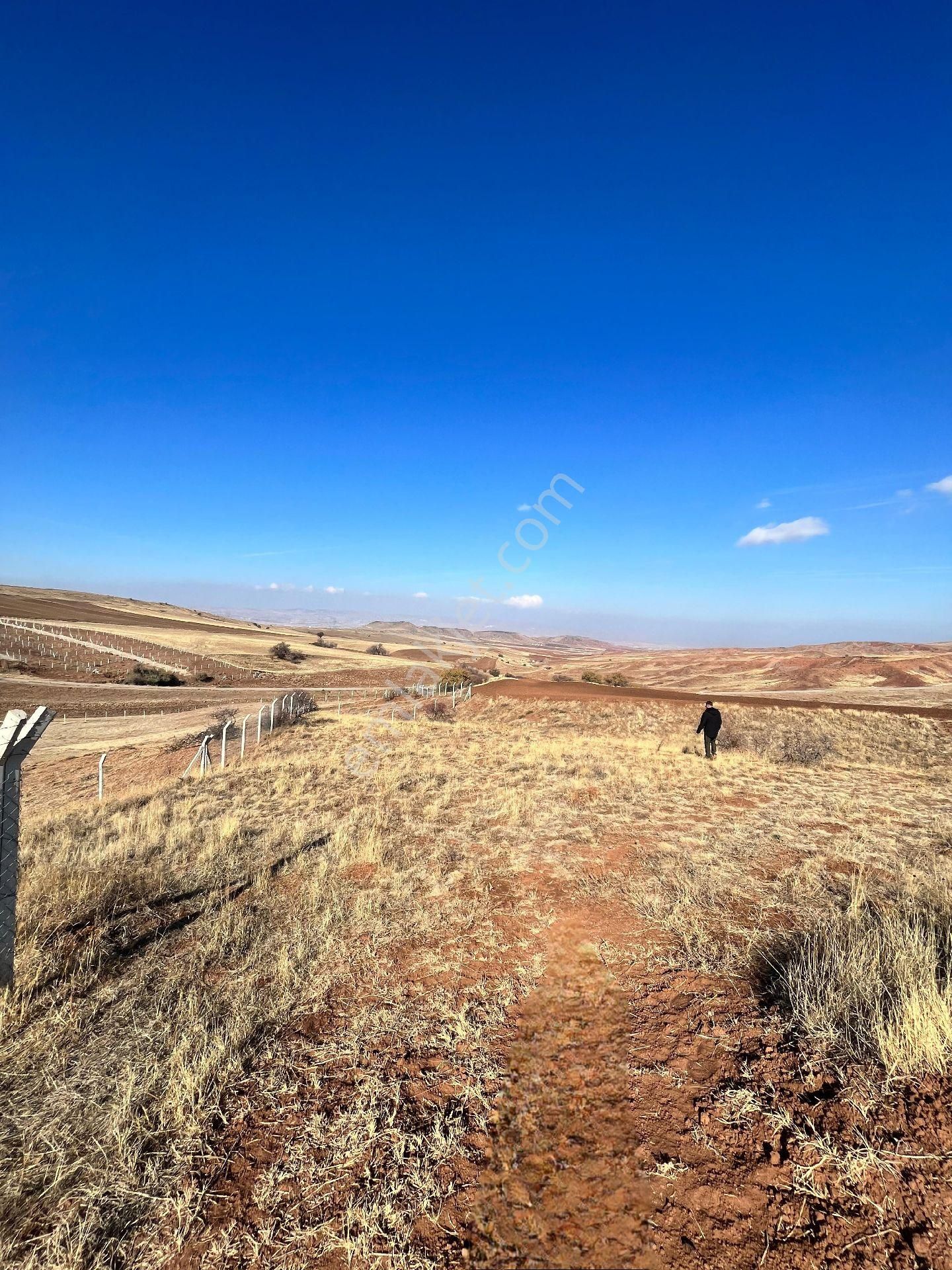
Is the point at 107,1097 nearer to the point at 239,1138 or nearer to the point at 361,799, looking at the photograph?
the point at 239,1138

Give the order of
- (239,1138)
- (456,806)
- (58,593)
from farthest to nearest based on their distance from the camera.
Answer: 1. (58,593)
2. (456,806)
3. (239,1138)

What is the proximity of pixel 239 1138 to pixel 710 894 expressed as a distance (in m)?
5.56

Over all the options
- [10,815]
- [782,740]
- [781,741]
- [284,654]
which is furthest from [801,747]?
[284,654]

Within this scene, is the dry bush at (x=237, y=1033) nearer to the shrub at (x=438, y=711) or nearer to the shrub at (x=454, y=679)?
the shrub at (x=438, y=711)

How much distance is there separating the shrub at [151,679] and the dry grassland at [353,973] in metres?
36.8

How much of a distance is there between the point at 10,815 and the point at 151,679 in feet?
148

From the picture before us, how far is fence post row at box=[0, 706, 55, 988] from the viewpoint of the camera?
166 inches

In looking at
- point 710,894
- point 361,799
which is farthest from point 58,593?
point 710,894

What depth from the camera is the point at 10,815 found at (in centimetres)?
433

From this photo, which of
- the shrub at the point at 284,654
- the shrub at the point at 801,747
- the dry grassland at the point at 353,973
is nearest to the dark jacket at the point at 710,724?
the shrub at the point at 801,747

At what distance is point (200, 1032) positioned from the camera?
4059mm

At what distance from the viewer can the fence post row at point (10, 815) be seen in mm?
4219

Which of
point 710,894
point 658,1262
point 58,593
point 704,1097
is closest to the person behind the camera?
point 658,1262

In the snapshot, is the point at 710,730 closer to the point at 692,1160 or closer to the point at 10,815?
the point at 692,1160
